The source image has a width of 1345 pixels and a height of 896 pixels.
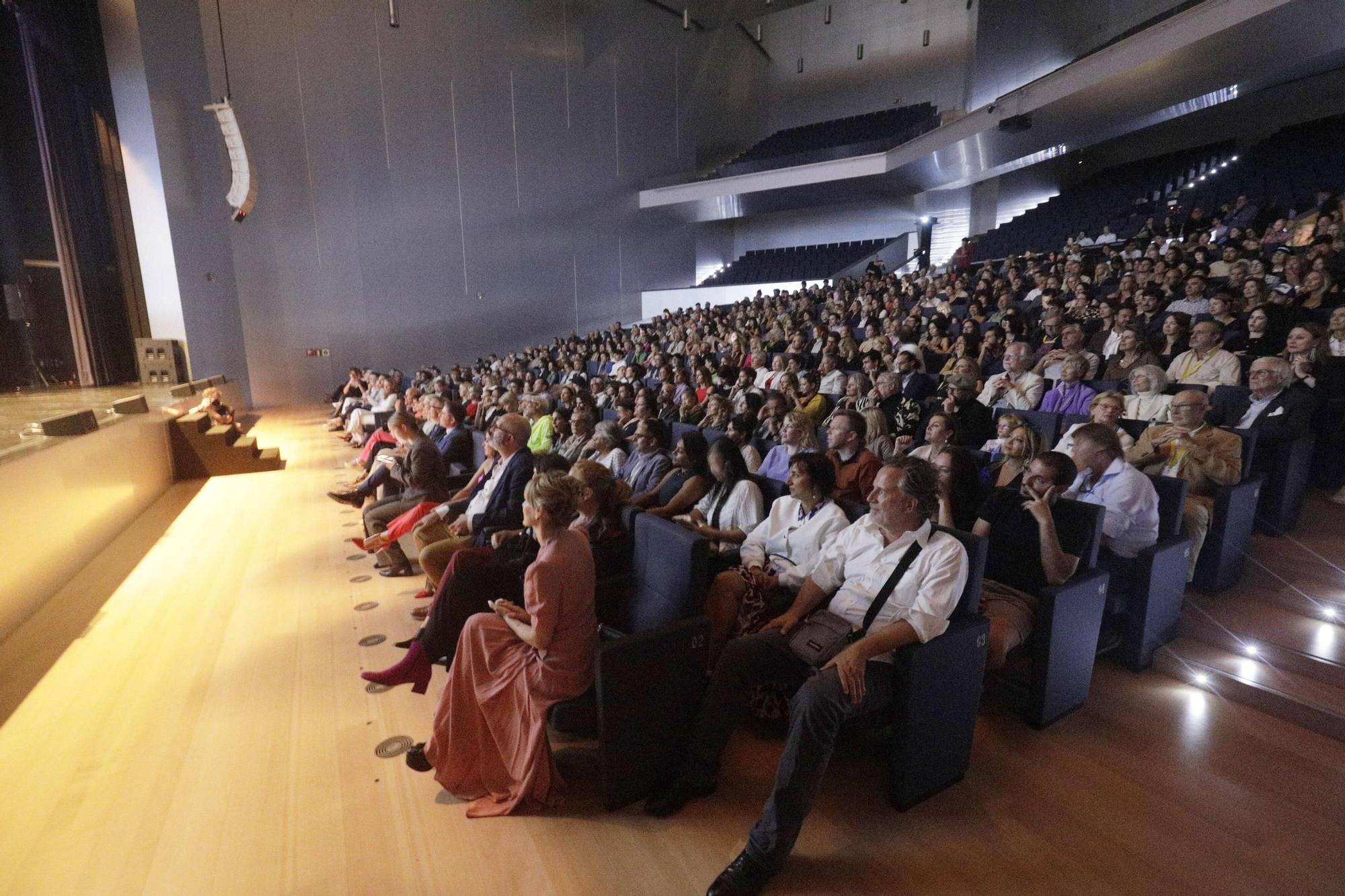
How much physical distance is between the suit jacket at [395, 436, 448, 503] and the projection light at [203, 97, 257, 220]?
4.21 meters

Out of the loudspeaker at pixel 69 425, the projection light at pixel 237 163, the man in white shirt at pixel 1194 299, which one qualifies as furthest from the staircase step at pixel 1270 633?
the projection light at pixel 237 163

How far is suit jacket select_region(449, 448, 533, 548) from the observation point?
2.70 meters

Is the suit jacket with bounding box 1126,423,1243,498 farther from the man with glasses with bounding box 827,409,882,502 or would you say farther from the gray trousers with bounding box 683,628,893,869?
the gray trousers with bounding box 683,628,893,869

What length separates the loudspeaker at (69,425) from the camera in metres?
3.59

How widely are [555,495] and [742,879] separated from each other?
3.10ft

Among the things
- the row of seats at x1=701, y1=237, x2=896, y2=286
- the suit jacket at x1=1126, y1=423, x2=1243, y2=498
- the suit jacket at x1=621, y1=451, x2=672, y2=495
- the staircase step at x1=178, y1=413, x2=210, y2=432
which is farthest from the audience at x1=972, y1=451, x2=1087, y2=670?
the row of seats at x1=701, y1=237, x2=896, y2=286

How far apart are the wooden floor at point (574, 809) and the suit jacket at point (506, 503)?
627 millimetres

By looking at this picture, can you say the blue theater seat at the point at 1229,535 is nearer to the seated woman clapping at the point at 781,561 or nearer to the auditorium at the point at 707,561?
the auditorium at the point at 707,561

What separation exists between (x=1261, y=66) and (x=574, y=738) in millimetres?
9271

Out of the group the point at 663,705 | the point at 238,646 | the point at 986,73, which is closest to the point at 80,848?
the point at 238,646

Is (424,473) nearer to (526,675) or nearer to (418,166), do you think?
(526,675)

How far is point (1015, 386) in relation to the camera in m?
3.82

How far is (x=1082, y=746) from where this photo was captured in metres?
1.81

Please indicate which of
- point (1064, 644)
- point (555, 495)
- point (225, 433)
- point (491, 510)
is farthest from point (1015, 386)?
point (225, 433)
